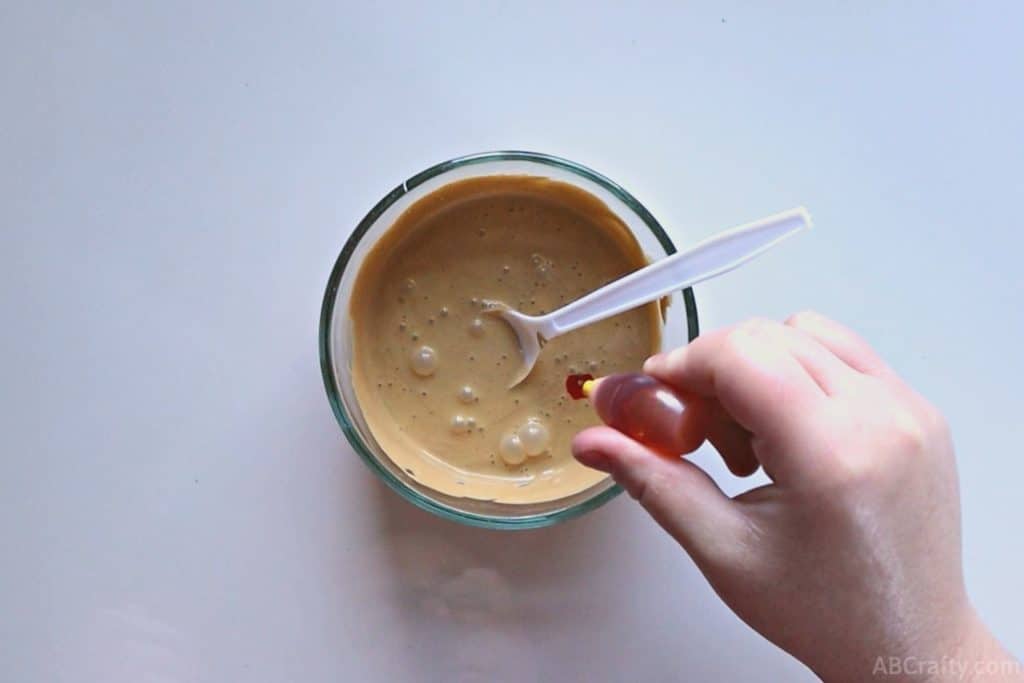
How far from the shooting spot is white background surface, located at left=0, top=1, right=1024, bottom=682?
931mm

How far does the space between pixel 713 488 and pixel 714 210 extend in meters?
0.34

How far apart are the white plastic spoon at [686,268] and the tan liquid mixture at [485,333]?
0.10 m

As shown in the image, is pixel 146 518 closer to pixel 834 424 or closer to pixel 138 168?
pixel 138 168

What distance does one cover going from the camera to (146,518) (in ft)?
3.09

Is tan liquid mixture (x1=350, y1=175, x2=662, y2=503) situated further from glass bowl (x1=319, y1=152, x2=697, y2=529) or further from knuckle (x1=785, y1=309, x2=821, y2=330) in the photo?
knuckle (x1=785, y1=309, x2=821, y2=330)

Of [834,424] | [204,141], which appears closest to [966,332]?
[834,424]

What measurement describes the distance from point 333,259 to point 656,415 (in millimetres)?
390

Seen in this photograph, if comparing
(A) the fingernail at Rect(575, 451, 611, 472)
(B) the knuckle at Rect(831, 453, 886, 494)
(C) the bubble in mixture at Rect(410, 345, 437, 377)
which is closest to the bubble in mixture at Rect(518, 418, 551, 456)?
(C) the bubble in mixture at Rect(410, 345, 437, 377)

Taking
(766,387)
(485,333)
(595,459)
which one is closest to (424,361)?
(485,333)

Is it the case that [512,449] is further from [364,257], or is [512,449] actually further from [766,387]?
[766,387]

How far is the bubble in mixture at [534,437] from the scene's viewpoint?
0.93 meters

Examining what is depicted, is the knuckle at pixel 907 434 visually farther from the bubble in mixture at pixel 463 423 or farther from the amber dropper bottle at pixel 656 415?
the bubble in mixture at pixel 463 423

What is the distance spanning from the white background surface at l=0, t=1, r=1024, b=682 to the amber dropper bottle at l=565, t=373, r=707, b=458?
240mm

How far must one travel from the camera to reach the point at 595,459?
706mm
